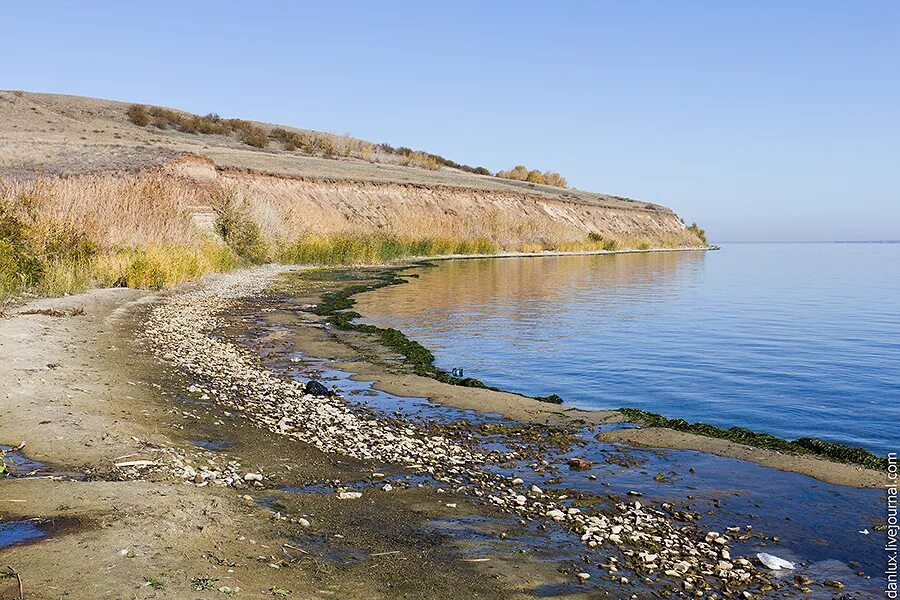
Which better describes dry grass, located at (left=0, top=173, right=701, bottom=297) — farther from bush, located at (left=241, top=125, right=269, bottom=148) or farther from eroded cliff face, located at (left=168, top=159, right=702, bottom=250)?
bush, located at (left=241, top=125, right=269, bottom=148)

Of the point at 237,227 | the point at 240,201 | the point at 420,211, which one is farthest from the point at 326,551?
the point at 420,211

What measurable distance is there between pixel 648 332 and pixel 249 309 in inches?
435

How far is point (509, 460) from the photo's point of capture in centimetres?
823

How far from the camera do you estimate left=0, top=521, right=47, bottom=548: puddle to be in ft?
16.1

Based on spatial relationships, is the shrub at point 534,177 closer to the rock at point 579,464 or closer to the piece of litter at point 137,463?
the rock at point 579,464

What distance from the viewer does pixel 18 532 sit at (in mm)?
5070

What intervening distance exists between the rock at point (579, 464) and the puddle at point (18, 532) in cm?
508

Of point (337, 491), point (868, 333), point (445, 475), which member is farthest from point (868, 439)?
point (868, 333)

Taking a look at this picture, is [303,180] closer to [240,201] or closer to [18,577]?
[240,201]

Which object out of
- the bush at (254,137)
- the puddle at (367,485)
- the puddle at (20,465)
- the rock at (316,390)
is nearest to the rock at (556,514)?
the puddle at (367,485)

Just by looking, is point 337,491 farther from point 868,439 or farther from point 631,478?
point 868,439

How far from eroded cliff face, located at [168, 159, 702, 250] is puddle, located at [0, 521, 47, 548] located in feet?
112

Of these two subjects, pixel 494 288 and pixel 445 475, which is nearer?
pixel 445 475

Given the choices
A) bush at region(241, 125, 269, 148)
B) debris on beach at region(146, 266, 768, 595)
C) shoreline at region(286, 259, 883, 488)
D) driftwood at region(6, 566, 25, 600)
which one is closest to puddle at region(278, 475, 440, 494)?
debris on beach at region(146, 266, 768, 595)
